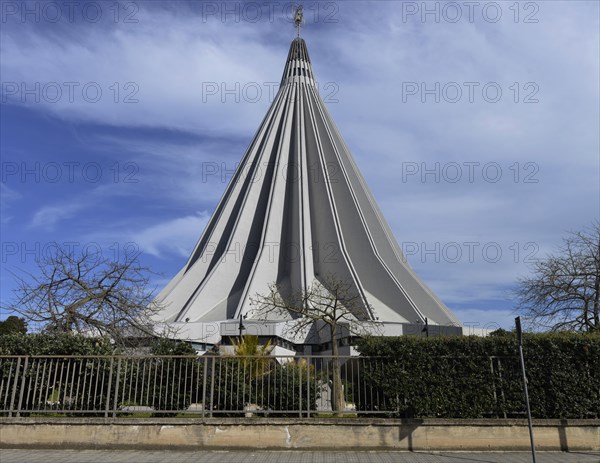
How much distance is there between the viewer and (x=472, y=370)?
363 inches

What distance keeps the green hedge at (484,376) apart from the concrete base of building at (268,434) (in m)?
0.34

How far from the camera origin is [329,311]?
111 feet

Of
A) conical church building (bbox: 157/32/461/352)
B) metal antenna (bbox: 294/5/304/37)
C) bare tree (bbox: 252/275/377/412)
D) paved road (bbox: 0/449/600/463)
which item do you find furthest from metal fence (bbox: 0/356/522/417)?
metal antenna (bbox: 294/5/304/37)

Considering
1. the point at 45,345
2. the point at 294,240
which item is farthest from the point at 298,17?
the point at 45,345

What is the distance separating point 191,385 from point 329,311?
83.0ft

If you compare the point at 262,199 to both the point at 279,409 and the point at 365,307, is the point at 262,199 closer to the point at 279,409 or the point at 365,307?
the point at 365,307

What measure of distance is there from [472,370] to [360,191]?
4198 centimetres

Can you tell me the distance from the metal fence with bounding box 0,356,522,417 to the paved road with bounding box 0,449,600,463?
0.74 metres

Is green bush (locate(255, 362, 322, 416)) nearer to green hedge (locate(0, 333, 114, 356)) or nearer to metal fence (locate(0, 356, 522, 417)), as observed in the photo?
metal fence (locate(0, 356, 522, 417))

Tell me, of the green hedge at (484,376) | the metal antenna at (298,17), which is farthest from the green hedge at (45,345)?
the metal antenna at (298,17)

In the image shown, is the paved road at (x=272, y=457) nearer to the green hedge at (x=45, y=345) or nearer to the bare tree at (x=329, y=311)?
the bare tree at (x=329, y=311)

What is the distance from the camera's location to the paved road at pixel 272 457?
7766mm

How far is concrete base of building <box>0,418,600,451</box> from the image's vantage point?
8547 mm

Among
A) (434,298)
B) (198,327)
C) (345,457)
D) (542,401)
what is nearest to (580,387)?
(542,401)
